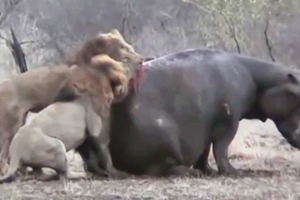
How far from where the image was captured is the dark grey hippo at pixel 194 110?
27.1 ft

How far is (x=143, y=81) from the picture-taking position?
8.41 meters

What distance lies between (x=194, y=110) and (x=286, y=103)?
1.00 m

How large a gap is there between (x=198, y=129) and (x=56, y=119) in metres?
1.34

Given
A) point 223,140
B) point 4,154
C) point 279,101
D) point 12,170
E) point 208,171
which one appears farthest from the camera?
point 4,154

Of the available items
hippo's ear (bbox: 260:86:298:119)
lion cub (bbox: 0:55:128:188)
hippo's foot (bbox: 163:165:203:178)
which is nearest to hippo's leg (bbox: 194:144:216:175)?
hippo's foot (bbox: 163:165:203:178)

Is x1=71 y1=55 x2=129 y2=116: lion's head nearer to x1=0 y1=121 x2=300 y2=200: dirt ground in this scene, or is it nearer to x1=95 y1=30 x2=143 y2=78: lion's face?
x1=95 y1=30 x2=143 y2=78: lion's face

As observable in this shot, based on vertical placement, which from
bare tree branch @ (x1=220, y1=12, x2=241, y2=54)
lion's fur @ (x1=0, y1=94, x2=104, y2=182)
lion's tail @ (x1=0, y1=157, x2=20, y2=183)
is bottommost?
bare tree branch @ (x1=220, y1=12, x2=241, y2=54)

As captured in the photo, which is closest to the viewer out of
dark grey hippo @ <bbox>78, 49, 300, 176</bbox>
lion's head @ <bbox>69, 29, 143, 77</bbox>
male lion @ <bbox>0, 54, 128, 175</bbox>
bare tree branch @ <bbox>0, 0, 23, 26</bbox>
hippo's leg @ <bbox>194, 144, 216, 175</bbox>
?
dark grey hippo @ <bbox>78, 49, 300, 176</bbox>

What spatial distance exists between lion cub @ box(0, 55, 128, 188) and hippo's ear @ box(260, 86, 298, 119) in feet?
4.94

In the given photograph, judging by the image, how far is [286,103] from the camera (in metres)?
8.82

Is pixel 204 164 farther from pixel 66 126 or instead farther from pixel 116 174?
pixel 66 126

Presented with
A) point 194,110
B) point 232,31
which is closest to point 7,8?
point 232,31

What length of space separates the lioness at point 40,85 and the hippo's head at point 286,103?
1374 mm

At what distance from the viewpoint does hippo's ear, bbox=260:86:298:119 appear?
8.80 metres
